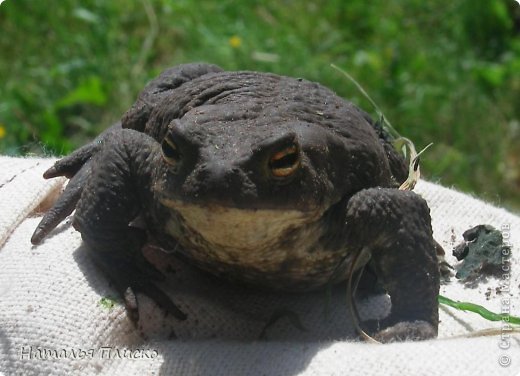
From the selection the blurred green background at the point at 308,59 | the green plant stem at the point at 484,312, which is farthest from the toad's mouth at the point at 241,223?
the blurred green background at the point at 308,59

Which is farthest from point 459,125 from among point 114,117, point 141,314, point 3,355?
point 3,355

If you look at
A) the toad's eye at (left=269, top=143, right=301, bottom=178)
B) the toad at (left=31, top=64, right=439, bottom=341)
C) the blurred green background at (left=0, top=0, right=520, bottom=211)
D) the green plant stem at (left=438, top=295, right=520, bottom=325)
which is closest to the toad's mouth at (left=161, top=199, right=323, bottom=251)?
the toad at (left=31, top=64, right=439, bottom=341)

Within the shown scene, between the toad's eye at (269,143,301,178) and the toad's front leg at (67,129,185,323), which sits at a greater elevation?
the toad's eye at (269,143,301,178)

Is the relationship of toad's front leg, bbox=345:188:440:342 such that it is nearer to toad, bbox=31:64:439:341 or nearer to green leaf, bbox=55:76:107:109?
toad, bbox=31:64:439:341

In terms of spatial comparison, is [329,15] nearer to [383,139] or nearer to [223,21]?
[223,21]

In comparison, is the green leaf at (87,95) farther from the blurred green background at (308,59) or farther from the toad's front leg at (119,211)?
the toad's front leg at (119,211)

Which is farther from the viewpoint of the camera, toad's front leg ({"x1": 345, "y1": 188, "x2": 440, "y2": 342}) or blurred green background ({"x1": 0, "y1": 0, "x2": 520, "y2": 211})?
blurred green background ({"x1": 0, "y1": 0, "x2": 520, "y2": 211})
